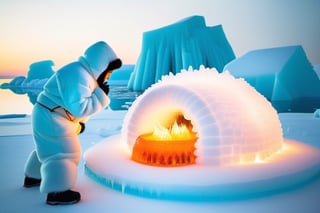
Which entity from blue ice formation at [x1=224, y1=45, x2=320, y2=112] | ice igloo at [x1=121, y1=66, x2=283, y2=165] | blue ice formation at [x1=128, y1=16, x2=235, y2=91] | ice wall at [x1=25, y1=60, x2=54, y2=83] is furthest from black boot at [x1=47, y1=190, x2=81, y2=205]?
ice wall at [x1=25, y1=60, x2=54, y2=83]

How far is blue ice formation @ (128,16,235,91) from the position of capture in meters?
36.5

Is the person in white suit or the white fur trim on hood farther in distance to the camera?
the white fur trim on hood

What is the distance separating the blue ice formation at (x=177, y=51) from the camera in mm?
36531

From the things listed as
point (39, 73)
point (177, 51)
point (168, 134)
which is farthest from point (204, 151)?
point (39, 73)

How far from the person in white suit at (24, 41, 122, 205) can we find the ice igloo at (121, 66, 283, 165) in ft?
2.90

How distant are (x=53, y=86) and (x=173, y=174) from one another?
1313mm

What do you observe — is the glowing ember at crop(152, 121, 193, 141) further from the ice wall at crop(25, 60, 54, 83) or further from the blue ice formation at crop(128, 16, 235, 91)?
the ice wall at crop(25, 60, 54, 83)

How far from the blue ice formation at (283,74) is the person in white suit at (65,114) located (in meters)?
17.3

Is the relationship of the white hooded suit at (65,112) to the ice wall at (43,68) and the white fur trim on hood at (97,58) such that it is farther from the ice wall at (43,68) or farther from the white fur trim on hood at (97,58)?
the ice wall at (43,68)

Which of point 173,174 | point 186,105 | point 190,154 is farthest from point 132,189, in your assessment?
point 186,105

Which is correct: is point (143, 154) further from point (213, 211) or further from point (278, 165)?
point (278, 165)

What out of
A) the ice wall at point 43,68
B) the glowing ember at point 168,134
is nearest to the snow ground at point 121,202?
the glowing ember at point 168,134

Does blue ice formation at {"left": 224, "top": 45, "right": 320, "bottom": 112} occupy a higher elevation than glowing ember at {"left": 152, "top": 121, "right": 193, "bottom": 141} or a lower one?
lower

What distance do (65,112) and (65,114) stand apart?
0.7 inches
